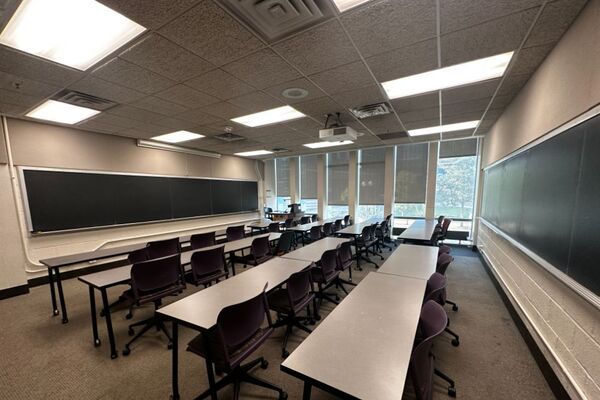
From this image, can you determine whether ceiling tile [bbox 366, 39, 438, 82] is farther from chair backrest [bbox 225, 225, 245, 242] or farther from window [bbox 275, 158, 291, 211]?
window [bbox 275, 158, 291, 211]

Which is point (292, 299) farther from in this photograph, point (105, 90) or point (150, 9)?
point (105, 90)

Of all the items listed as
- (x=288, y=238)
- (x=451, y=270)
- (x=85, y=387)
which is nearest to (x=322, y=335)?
(x=85, y=387)

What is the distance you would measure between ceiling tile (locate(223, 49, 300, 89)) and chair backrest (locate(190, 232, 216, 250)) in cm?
286

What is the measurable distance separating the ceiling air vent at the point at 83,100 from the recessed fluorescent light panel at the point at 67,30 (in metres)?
0.85

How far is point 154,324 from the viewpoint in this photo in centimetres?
256

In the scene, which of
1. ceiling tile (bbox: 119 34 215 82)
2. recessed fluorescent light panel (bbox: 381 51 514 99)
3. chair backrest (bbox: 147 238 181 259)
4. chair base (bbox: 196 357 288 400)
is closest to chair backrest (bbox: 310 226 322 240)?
chair backrest (bbox: 147 238 181 259)

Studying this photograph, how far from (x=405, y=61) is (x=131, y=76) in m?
2.89

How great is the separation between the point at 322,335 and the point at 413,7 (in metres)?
2.29

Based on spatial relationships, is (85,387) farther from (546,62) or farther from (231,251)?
(546,62)

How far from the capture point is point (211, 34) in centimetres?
176

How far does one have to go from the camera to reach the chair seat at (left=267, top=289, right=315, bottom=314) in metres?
2.14

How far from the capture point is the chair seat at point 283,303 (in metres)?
2.14

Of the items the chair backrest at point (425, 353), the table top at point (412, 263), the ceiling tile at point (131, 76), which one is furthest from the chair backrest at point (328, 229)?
the ceiling tile at point (131, 76)

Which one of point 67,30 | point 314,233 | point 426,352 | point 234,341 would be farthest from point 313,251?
point 67,30
